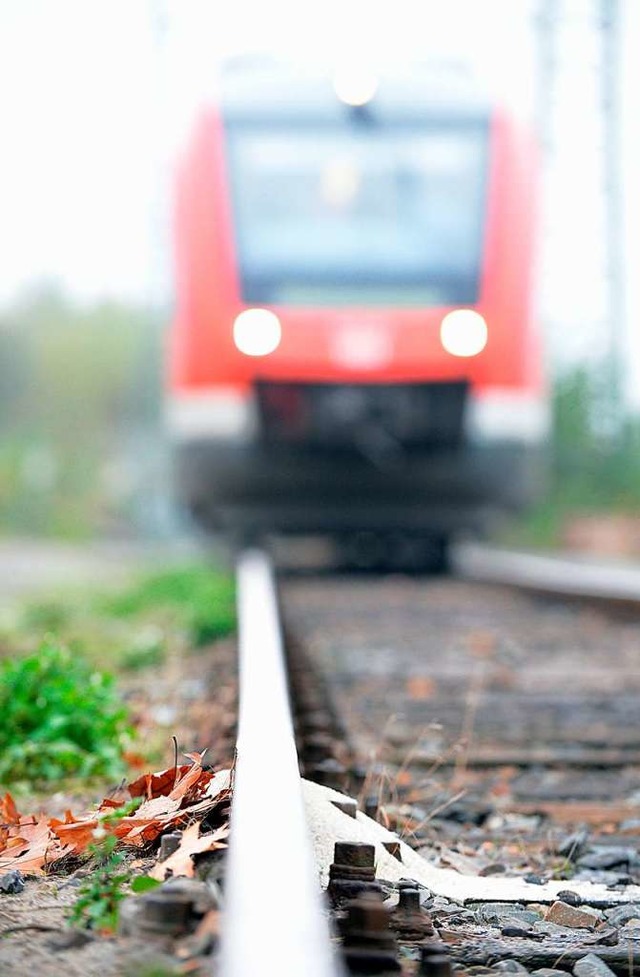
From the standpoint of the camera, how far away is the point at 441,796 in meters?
3.05

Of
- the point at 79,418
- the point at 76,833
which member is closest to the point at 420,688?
the point at 76,833

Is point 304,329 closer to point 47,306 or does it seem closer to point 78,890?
point 78,890

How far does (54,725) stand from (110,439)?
30.8 m

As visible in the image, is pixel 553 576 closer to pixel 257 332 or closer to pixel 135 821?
pixel 257 332

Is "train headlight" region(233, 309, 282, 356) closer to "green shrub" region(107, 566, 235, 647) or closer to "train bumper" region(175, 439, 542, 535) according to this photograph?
"train bumper" region(175, 439, 542, 535)

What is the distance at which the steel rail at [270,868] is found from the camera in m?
1.24

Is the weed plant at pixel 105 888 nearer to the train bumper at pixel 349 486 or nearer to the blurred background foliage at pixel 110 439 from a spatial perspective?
the train bumper at pixel 349 486

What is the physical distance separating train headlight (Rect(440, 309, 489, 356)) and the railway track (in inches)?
86.2

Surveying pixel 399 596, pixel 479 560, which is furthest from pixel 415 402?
pixel 479 560

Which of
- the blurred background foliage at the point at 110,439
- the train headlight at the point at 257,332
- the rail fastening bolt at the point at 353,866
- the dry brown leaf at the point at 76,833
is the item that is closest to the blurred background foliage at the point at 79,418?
the blurred background foliage at the point at 110,439

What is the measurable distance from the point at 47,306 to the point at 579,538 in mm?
33913

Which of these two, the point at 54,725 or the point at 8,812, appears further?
the point at 54,725

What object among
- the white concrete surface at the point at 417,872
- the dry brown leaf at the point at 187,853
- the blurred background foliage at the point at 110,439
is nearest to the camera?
the dry brown leaf at the point at 187,853

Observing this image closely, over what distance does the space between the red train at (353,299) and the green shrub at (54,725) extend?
4646 millimetres
